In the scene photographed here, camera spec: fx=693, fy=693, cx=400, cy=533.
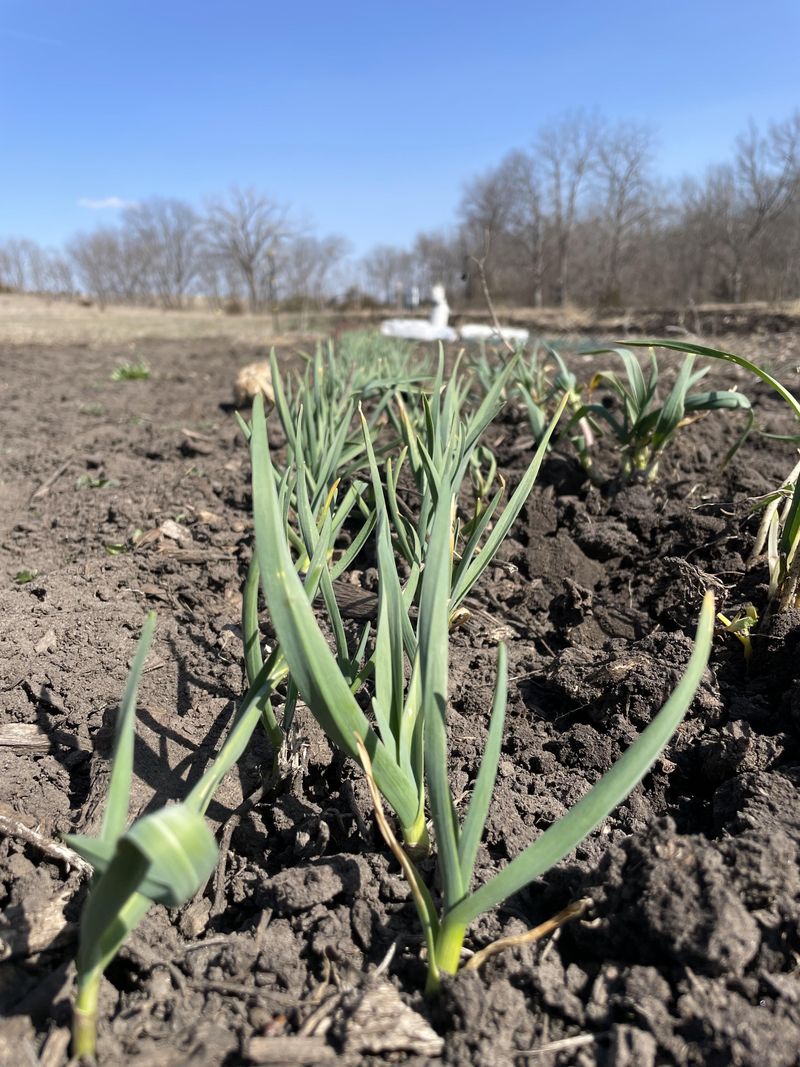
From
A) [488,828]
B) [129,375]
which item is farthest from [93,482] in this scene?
[129,375]

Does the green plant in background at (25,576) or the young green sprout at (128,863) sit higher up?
the young green sprout at (128,863)

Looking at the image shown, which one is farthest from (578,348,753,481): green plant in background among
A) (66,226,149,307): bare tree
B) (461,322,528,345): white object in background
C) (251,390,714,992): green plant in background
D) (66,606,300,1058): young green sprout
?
(66,226,149,307): bare tree

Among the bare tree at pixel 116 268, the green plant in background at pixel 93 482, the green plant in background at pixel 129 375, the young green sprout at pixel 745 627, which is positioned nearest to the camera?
the young green sprout at pixel 745 627

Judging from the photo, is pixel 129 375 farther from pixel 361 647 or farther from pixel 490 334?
pixel 361 647

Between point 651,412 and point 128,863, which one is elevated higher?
point 651,412

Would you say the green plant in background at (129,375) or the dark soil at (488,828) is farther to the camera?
the green plant in background at (129,375)

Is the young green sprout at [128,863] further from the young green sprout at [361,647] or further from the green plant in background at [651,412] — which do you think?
the green plant in background at [651,412]

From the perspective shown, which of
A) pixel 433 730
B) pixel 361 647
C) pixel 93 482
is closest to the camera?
pixel 433 730

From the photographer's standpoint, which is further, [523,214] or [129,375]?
[523,214]

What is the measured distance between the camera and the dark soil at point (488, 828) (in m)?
0.75

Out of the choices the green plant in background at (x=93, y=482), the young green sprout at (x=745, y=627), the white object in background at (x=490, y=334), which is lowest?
the green plant in background at (x=93, y=482)

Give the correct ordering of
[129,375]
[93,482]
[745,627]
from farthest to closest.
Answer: [129,375]
[93,482]
[745,627]

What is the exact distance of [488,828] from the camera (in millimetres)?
1094

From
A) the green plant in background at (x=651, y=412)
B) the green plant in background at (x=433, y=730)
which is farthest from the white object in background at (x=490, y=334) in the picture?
the green plant in background at (x=433, y=730)
